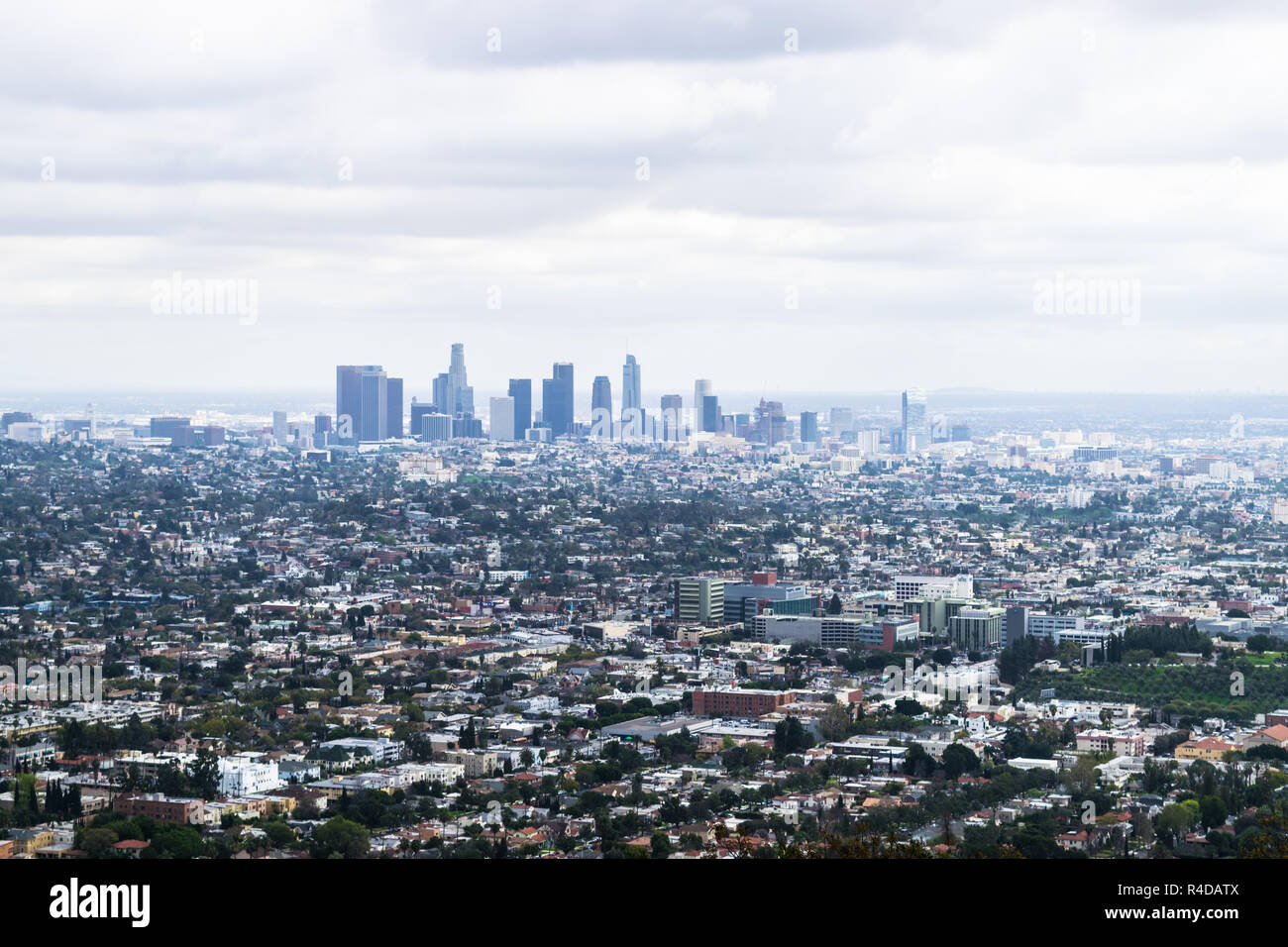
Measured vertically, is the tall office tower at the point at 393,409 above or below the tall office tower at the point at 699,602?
above

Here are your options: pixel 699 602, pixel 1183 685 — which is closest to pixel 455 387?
pixel 699 602

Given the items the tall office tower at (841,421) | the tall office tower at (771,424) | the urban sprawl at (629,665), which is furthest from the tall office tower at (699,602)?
the tall office tower at (841,421)

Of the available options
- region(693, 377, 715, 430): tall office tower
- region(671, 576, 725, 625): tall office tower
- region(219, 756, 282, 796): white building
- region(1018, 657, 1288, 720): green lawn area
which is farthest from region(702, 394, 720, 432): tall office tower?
region(219, 756, 282, 796): white building

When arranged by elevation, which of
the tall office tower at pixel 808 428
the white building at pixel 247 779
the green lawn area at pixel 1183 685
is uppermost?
the tall office tower at pixel 808 428

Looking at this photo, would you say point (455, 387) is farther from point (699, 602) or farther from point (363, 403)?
point (699, 602)

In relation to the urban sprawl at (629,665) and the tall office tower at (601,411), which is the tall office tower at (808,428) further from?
the urban sprawl at (629,665)

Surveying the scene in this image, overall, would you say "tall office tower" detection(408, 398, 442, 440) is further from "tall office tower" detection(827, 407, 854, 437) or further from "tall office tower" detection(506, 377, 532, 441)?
"tall office tower" detection(827, 407, 854, 437)
